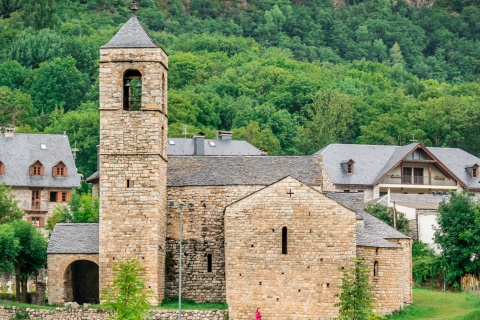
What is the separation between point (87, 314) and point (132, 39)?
46.9 feet

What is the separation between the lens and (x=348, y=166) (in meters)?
112

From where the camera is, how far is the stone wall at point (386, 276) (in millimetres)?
69875

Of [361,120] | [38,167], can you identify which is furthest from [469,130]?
[38,167]

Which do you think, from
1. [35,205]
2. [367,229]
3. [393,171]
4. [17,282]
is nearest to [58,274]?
[17,282]

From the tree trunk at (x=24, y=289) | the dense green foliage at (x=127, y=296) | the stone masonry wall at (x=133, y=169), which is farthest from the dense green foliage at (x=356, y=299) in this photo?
the tree trunk at (x=24, y=289)

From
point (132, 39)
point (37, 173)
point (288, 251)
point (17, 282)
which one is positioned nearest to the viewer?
point (288, 251)

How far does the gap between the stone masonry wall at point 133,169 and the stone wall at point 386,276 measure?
10.5m

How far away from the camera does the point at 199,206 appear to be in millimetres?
73000

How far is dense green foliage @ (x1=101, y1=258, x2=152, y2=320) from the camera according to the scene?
60.3m

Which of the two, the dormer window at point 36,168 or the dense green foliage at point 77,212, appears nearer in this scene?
the dense green foliage at point 77,212

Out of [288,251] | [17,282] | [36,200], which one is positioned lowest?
[17,282]

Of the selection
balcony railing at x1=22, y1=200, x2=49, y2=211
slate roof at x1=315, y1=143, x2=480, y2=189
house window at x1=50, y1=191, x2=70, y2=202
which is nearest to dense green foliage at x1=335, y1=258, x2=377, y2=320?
house window at x1=50, y1=191, x2=70, y2=202

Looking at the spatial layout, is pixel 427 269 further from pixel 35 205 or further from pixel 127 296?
pixel 35 205

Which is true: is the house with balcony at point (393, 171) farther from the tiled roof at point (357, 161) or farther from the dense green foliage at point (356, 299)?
the dense green foliage at point (356, 299)
